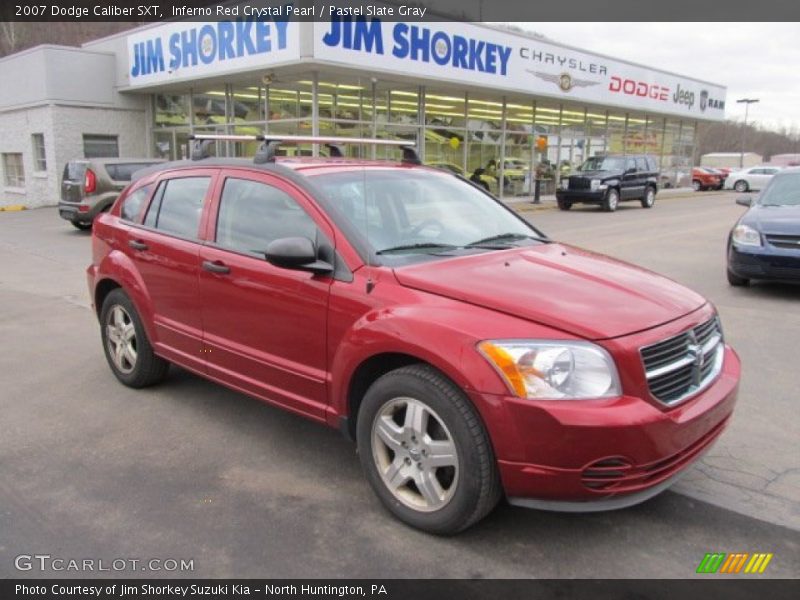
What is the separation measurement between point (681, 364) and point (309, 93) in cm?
1791

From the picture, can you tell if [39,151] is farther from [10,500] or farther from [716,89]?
[716,89]

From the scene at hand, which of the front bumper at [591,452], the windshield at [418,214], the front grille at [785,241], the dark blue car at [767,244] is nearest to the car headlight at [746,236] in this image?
the dark blue car at [767,244]

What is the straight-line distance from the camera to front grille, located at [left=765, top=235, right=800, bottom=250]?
7.78 m

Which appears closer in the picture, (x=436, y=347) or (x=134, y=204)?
(x=436, y=347)

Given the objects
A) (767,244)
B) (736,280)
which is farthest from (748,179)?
(767,244)

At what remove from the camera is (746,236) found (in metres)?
8.23

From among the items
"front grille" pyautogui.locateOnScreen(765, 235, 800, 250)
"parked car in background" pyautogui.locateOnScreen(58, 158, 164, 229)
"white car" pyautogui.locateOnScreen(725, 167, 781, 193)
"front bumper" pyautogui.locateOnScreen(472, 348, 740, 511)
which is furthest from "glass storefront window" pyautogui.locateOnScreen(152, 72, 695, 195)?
"front bumper" pyautogui.locateOnScreen(472, 348, 740, 511)

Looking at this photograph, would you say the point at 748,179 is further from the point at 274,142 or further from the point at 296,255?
the point at 296,255

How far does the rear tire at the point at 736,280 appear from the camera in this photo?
8.69 m

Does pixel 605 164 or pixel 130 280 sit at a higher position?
pixel 605 164

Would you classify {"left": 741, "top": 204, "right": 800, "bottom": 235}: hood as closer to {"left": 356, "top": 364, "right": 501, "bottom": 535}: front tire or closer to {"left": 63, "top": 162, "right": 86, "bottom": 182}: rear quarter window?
{"left": 356, "top": 364, "right": 501, "bottom": 535}: front tire

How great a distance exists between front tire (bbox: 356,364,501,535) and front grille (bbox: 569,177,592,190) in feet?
65.6

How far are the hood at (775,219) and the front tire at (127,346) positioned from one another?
6.93m

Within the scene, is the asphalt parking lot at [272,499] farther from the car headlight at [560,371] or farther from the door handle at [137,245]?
the door handle at [137,245]
